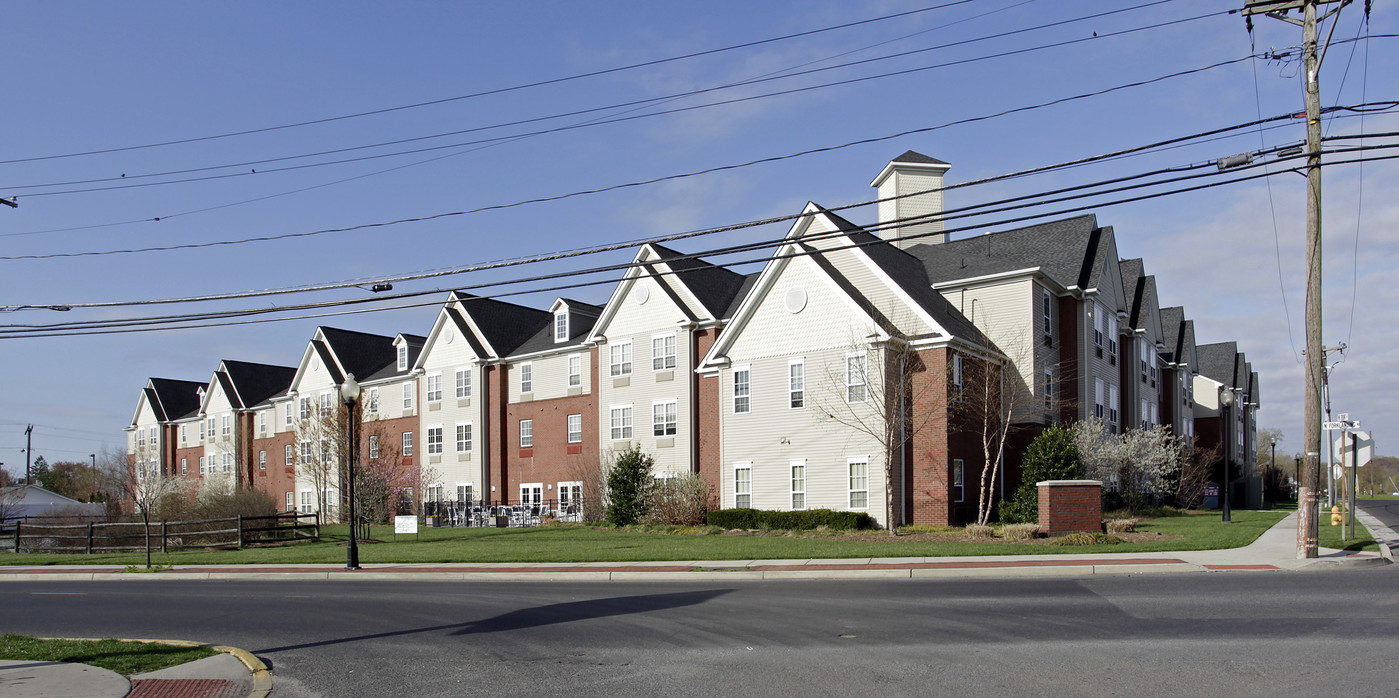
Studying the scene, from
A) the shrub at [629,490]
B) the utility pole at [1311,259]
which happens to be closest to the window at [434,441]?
the shrub at [629,490]

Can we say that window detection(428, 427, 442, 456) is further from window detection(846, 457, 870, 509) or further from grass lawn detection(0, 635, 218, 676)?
grass lawn detection(0, 635, 218, 676)

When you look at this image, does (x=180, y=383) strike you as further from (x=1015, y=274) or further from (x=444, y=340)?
(x=1015, y=274)

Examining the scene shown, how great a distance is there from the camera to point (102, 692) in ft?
28.0

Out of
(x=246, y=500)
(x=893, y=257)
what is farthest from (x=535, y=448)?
(x=893, y=257)

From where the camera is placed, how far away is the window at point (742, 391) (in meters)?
33.9

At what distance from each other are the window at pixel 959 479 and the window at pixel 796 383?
529 cm

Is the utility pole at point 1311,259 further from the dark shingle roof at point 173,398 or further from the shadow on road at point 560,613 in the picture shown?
the dark shingle roof at point 173,398

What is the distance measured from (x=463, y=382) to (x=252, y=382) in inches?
1058

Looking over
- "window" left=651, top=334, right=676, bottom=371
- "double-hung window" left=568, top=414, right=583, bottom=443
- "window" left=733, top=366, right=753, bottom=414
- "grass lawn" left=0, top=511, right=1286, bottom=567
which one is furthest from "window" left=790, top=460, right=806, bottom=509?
"double-hung window" left=568, top=414, right=583, bottom=443

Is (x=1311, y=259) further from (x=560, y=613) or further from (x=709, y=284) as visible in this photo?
(x=709, y=284)

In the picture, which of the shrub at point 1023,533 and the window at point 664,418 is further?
the window at point 664,418

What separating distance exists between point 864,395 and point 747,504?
605cm

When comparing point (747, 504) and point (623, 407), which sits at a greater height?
point (623, 407)

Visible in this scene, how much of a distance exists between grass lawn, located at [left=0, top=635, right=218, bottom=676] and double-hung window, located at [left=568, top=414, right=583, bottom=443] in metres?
32.8
